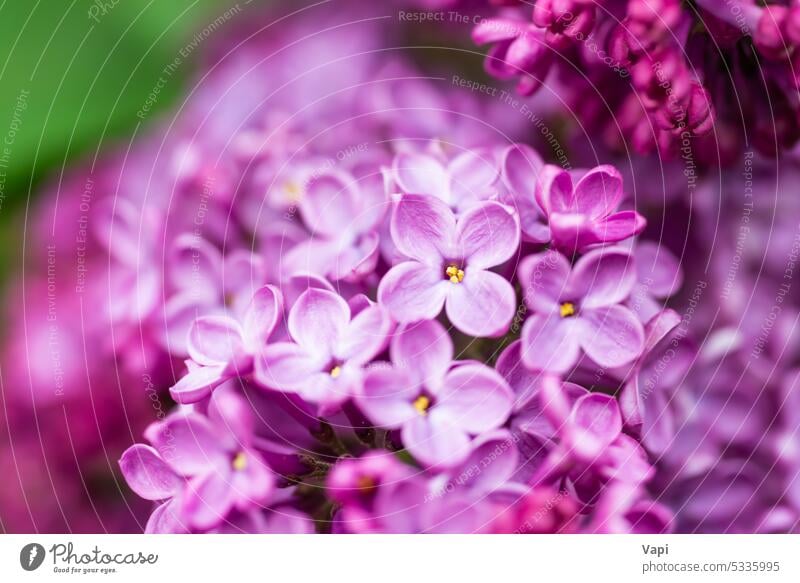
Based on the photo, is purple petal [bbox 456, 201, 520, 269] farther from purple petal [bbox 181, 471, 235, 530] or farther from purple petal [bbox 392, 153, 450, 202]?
purple petal [bbox 181, 471, 235, 530]

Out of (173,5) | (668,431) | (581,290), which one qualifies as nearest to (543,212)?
(581,290)

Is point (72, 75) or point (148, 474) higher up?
point (72, 75)

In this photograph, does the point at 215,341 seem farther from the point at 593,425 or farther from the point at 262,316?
the point at 593,425

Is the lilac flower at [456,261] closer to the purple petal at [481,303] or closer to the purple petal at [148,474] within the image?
the purple petal at [481,303]

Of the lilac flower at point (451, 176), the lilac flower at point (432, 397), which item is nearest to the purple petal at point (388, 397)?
the lilac flower at point (432, 397)

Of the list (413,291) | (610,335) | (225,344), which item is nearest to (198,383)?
(225,344)
